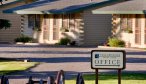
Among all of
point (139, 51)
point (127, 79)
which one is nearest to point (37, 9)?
point (139, 51)

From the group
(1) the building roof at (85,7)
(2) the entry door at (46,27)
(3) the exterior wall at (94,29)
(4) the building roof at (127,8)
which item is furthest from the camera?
(2) the entry door at (46,27)

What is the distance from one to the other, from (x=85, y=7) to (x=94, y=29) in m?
1.85

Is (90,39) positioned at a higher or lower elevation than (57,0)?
lower

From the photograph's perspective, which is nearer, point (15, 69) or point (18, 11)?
point (15, 69)

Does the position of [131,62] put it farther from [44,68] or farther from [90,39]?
[90,39]

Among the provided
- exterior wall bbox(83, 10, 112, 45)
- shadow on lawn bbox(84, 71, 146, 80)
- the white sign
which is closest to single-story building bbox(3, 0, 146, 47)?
exterior wall bbox(83, 10, 112, 45)

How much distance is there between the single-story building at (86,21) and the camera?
115 ft

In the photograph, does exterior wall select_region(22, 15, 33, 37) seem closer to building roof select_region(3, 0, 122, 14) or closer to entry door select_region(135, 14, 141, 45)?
building roof select_region(3, 0, 122, 14)

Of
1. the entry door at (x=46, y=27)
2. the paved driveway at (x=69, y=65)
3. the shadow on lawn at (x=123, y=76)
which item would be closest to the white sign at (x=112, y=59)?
the paved driveway at (x=69, y=65)

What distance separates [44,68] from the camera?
21.6 m

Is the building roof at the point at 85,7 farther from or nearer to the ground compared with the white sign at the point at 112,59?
farther from the ground

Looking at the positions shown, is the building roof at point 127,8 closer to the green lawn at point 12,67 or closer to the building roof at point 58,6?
the building roof at point 58,6

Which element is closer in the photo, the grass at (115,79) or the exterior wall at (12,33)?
the grass at (115,79)

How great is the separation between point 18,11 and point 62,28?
3.71 m
